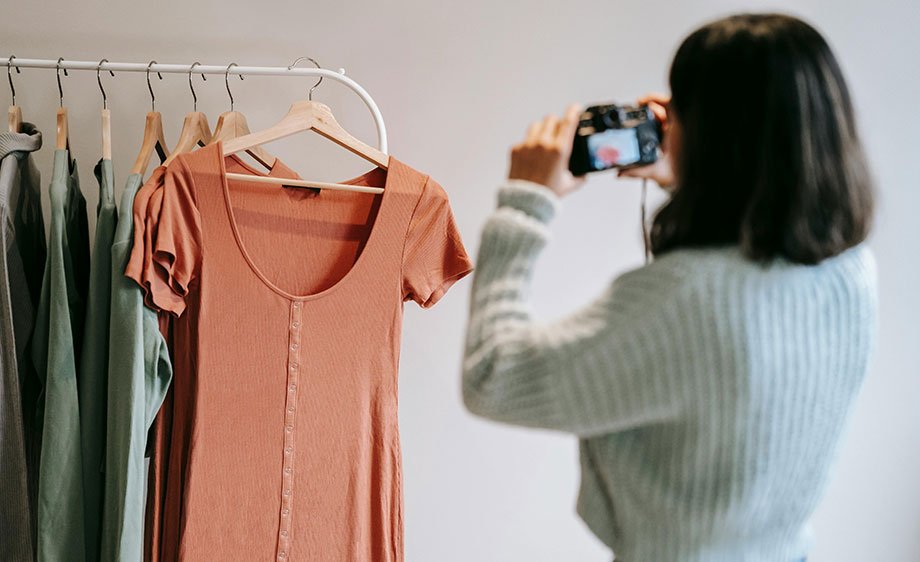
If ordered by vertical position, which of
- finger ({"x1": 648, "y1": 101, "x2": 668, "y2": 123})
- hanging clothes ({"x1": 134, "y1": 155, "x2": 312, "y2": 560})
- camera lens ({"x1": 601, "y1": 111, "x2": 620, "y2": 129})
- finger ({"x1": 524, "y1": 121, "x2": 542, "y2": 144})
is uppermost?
finger ({"x1": 648, "y1": 101, "x2": 668, "y2": 123})

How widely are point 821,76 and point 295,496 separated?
97 centimetres

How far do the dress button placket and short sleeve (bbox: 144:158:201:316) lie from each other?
6.6 inches

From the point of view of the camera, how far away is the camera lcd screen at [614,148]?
0.85 metres

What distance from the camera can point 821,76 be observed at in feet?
2.34

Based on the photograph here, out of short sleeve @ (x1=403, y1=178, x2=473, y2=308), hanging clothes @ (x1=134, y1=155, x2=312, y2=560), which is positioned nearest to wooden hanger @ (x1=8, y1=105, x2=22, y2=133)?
hanging clothes @ (x1=134, y1=155, x2=312, y2=560)

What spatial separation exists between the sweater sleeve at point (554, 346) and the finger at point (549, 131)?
0.05 m

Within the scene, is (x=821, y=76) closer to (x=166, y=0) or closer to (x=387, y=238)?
(x=387, y=238)

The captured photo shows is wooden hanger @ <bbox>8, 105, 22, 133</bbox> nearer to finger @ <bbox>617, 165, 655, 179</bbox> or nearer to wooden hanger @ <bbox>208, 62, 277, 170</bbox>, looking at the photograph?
wooden hanger @ <bbox>208, 62, 277, 170</bbox>

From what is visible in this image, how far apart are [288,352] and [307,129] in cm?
37

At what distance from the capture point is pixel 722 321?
0.71 metres

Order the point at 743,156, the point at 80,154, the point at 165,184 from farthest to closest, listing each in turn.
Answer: the point at 80,154, the point at 165,184, the point at 743,156

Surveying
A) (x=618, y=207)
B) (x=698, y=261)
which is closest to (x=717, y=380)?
(x=698, y=261)

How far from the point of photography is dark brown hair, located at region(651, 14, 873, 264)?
700 millimetres

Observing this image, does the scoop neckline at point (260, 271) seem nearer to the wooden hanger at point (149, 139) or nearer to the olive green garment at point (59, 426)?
the wooden hanger at point (149, 139)
